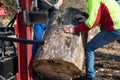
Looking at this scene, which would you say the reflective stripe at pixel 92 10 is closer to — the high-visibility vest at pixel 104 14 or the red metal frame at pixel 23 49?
the high-visibility vest at pixel 104 14

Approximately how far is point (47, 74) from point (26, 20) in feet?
4.70

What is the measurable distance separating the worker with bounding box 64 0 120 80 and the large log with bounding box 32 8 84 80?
159 millimetres

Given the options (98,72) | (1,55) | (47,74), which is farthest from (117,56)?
(1,55)

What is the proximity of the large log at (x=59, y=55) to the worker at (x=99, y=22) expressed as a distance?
159 millimetres

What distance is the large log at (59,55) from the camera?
6539 millimetres

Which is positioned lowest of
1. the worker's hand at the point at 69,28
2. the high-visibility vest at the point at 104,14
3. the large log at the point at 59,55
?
the large log at the point at 59,55

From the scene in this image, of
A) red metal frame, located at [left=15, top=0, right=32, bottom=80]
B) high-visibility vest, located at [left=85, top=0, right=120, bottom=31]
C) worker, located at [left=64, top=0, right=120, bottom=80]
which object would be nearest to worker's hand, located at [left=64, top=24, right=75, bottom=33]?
worker, located at [left=64, top=0, right=120, bottom=80]

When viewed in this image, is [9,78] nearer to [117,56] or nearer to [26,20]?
[26,20]

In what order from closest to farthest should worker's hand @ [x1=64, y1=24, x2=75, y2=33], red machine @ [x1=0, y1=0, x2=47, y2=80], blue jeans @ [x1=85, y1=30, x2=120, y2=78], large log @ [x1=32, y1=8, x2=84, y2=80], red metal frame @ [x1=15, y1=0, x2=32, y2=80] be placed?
1. red machine @ [x1=0, y1=0, x2=47, y2=80]
2. red metal frame @ [x1=15, y1=0, x2=32, y2=80]
3. large log @ [x1=32, y1=8, x2=84, y2=80]
4. worker's hand @ [x1=64, y1=24, x2=75, y2=33]
5. blue jeans @ [x1=85, y1=30, x2=120, y2=78]

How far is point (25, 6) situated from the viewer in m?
6.01

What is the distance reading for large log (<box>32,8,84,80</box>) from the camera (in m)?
Result: 6.54

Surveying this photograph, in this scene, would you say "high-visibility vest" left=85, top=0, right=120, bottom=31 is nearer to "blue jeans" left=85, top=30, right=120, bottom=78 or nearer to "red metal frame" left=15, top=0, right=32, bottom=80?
"blue jeans" left=85, top=30, right=120, bottom=78

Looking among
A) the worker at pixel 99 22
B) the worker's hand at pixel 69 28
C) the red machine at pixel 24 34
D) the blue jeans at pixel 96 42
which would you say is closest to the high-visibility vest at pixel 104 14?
the worker at pixel 99 22

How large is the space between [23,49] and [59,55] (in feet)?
2.08
